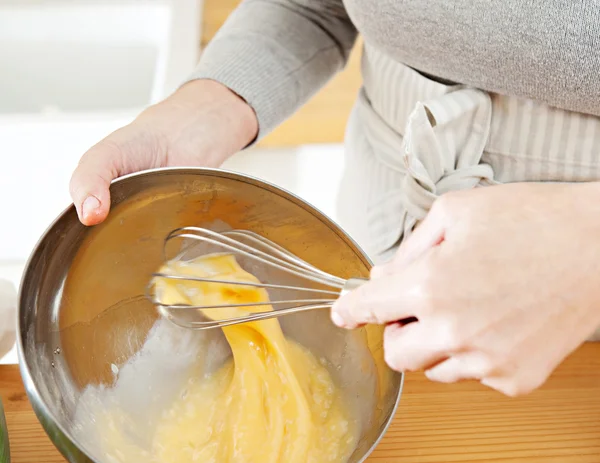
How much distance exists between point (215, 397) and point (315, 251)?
0.46 ft

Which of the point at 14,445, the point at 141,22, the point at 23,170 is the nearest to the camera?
the point at 14,445

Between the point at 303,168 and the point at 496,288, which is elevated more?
the point at 496,288

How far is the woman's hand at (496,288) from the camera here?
33 cm

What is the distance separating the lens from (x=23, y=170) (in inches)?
38.9

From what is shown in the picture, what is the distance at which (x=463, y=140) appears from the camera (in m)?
0.51

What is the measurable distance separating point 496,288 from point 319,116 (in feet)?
3.66

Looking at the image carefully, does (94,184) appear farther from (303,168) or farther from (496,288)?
(303,168)

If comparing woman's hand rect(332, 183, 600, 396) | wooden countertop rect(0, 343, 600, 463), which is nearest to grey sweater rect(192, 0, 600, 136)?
woman's hand rect(332, 183, 600, 396)

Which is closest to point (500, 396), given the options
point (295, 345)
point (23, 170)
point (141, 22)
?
point (295, 345)

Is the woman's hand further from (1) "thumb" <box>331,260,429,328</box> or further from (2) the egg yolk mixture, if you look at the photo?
(2) the egg yolk mixture

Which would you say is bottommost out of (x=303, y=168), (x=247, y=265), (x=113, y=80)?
(x=303, y=168)

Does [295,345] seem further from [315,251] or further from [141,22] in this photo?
[141,22]

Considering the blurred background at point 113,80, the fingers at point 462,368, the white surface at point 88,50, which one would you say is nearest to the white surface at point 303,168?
the blurred background at point 113,80

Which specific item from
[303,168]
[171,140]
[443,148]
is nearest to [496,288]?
[443,148]
